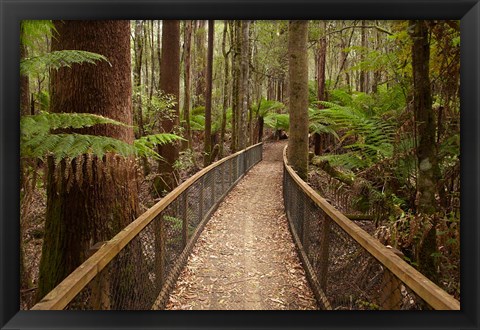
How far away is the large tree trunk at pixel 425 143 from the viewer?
110 inches

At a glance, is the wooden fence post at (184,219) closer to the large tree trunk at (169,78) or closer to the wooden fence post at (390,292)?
the wooden fence post at (390,292)

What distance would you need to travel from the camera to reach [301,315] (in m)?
2.13

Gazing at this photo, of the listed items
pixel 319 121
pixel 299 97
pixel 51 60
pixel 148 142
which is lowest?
pixel 148 142

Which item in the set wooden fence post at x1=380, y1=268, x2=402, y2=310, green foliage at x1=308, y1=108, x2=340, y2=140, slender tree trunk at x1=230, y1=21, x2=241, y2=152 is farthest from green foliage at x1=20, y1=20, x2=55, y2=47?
slender tree trunk at x1=230, y1=21, x2=241, y2=152

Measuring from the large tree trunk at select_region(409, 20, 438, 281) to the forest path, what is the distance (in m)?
1.02

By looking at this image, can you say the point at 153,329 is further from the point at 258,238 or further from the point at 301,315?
the point at 258,238

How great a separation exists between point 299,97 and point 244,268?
5181 mm

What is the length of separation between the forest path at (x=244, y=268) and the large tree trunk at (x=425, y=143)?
3.34 ft

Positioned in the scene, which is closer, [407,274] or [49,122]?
[407,274]

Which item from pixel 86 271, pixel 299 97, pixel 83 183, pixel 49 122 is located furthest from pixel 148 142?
pixel 299 97

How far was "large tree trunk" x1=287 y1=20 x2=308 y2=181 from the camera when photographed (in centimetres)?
808

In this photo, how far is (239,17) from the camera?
2.29m

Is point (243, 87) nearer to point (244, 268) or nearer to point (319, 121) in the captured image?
point (319, 121)
